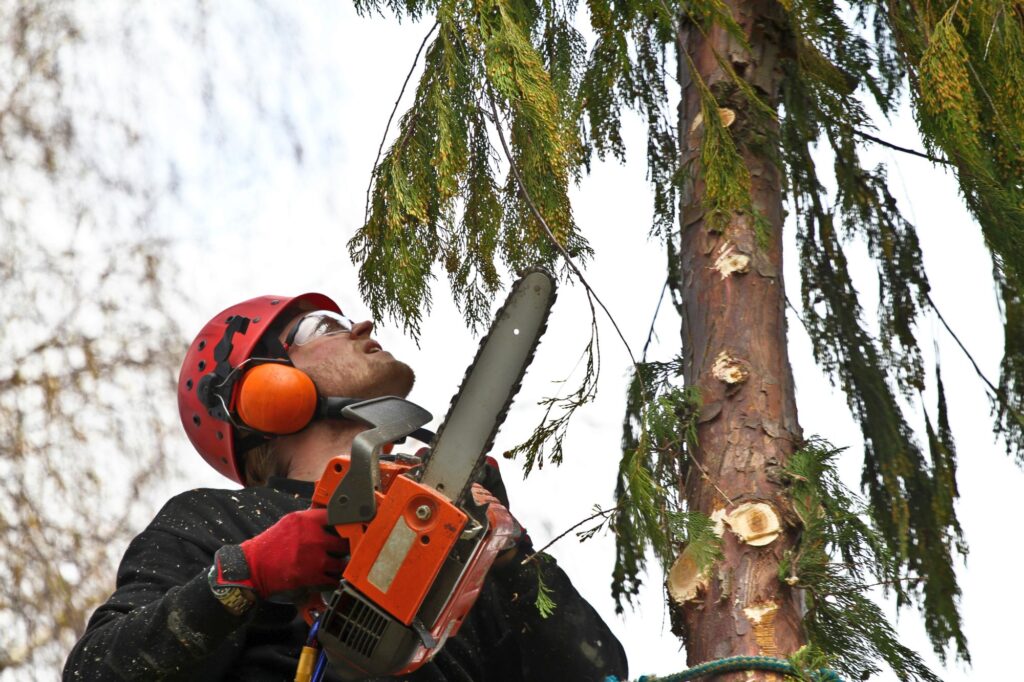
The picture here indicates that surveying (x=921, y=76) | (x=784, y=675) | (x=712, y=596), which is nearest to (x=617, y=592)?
(x=712, y=596)

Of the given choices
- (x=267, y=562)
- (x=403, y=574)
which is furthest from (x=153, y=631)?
(x=403, y=574)

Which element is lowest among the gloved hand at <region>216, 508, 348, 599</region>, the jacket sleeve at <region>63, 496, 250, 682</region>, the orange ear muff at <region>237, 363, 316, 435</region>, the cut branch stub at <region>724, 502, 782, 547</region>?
the jacket sleeve at <region>63, 496, 250, 682</region>

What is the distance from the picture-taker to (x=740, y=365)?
2305 millimetres

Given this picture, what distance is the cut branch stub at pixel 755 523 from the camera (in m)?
2.10

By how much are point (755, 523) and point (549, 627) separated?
543 mm

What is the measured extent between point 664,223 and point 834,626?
1.40 metres

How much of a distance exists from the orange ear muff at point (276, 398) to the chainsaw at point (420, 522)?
2.13 feet

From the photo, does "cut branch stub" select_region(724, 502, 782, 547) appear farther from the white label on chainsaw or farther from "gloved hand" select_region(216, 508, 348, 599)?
"gloved hand" select_region(216, 508, 348, 599)

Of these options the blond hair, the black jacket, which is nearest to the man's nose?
the blond hair

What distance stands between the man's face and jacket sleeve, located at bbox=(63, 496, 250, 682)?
0.73 m

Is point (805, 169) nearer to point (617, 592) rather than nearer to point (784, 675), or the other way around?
point (617, 592)

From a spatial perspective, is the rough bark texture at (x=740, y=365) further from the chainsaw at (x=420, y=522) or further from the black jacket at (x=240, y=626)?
the chainsaw at (x=420, y=522)

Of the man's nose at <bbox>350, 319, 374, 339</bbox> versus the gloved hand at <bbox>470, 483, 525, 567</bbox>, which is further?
the man's nose at <bbox>350, 319, 374, 339</bbox>

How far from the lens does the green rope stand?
1.89 m
